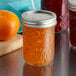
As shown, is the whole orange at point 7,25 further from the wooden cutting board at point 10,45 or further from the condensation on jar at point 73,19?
the condensation on jar at point 73,19

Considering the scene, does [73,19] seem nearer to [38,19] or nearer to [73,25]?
[73,25]

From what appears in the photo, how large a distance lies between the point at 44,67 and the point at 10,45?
0.15 m

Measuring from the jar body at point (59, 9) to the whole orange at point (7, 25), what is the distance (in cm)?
16

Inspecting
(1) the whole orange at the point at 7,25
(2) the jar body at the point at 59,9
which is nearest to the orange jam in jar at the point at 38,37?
(1) the whole orange at the point at 7,25

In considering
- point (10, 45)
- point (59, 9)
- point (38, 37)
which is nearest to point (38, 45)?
point (38, 37)

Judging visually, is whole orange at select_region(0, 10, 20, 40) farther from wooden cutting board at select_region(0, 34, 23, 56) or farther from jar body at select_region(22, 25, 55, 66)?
jar body at select_region(22, 25, 55, 66)

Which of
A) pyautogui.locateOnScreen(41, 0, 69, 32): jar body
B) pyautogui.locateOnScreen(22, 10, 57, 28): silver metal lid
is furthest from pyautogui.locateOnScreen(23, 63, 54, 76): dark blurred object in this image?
pyautogui.locateOnScreen(41, 0, 69, 32): jar body

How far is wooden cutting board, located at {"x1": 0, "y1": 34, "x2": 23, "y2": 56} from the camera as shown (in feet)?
3.22

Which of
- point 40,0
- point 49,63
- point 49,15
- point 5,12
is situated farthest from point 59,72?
point 40,0

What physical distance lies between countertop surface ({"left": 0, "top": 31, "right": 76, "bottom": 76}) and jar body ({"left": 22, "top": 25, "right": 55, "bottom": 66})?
22 mm

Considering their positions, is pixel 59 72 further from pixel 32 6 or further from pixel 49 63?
pixel 32 6

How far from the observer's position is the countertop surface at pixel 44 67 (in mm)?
877

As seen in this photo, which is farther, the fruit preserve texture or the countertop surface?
the fruit preserve texture

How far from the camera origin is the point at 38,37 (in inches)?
34.4
